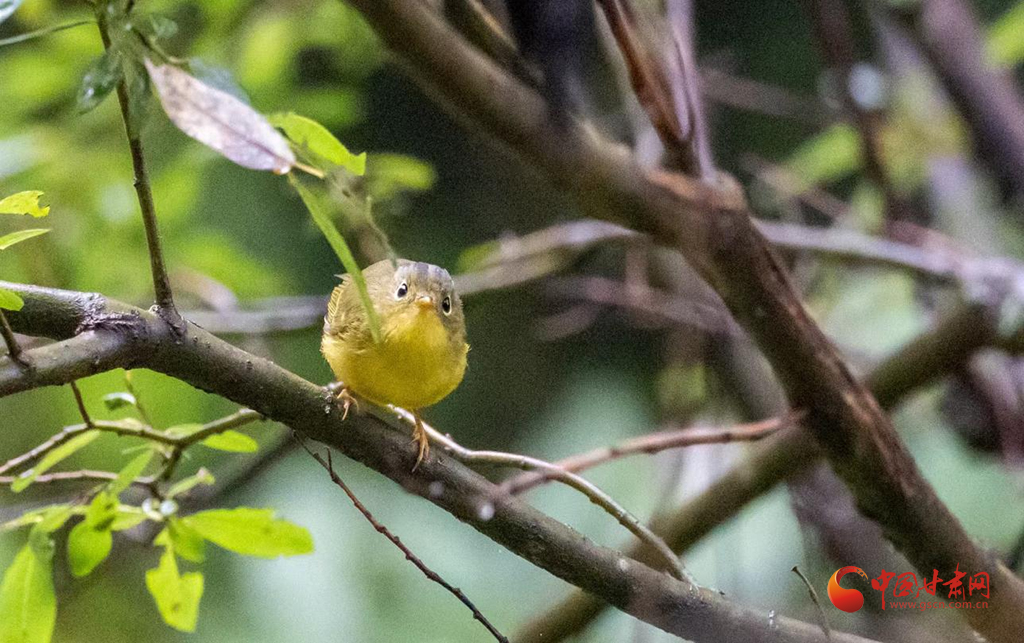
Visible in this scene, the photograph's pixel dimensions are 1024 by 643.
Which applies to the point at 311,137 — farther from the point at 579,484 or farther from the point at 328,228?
the point at 579,484

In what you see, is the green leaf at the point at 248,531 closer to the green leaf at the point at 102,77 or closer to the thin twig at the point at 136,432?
the thin twig at the point at 136,432

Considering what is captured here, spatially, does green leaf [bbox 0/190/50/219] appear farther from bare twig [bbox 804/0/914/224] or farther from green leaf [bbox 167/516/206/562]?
bare twig [bbox 804/0/914/224]

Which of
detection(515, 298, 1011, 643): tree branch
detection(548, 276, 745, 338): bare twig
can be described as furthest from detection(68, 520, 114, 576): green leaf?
detection(548, 276, 745, 338): bare twig

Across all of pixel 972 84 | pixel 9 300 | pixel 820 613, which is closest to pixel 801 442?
pixel 820 613

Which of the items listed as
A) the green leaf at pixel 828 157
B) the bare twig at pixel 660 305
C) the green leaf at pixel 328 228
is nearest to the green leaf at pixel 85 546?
the green leaf at pixel 328 228

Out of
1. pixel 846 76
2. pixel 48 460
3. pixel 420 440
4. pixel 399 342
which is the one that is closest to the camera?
pixel 48 460

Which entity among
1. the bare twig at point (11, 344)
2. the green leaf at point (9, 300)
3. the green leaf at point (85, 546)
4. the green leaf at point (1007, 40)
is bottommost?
the green leaf at point (1007, 40)
